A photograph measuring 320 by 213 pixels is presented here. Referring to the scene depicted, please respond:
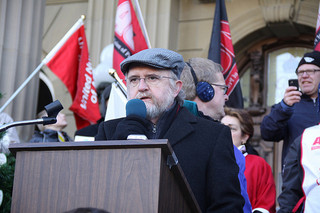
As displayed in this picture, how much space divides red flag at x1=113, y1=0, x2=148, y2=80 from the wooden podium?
4.22 metres

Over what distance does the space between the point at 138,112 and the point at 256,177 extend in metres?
2.66

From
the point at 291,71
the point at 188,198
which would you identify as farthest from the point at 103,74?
the point at 188,198

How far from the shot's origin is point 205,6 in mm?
9344

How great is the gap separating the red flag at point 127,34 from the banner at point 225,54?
34.1 inches

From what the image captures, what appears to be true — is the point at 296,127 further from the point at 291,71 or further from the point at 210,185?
the point at 291,71

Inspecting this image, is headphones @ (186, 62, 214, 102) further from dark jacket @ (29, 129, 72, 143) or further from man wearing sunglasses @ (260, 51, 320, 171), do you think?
dark jacket @ (29, 129, 72, 143)

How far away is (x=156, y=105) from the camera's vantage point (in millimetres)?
3031

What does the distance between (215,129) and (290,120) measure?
9.00 ft

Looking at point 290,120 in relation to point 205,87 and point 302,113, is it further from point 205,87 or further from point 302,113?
point 205,87

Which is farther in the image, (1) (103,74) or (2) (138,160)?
(1) (103,74)

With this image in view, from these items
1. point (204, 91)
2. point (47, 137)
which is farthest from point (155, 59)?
point (47, 137)

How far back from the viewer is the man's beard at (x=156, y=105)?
3.01 meters

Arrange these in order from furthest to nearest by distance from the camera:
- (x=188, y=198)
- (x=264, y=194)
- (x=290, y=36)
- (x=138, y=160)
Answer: (x=290, y=36) → (x=264, y=194) → (x=188, y=198) → (x=138, y=160)

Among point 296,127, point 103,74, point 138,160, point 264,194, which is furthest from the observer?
point 103,74
